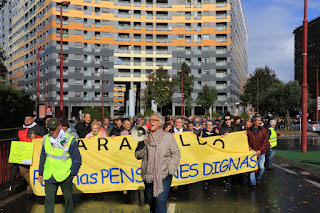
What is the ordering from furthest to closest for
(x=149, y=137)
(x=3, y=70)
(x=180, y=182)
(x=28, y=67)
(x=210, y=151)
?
(x=28, y=67)
(x=3, y=70)
(x=210, y=151)
(x=180, y=182)
(x=149, y=137)

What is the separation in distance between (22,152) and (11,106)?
5135 cm

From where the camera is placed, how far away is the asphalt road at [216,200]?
6.45 m

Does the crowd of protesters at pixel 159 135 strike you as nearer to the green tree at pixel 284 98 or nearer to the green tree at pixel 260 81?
the green tree at pixel 284 98

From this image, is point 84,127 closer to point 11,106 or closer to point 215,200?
point 215,200

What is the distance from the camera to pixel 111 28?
7294 cm

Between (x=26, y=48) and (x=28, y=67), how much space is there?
465 centimetres

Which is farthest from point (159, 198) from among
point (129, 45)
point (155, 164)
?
point (129, 45)

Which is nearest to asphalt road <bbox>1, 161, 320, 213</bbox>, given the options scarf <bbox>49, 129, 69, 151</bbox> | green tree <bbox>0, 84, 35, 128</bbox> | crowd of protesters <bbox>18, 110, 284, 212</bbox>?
crowd of protesters <bbox>18, 110, 284, 212</bbox>

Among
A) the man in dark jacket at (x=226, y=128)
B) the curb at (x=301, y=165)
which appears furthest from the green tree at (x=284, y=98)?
the man in dark jacket at (x=226, y=128)

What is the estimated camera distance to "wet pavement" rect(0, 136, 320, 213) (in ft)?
21.1

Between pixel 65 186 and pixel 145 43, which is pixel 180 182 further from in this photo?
pixel 145 43

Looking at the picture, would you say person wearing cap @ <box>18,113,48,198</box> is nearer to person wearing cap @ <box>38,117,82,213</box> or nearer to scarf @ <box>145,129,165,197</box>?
person wearing cap @ <box>38,117,82,213</box>

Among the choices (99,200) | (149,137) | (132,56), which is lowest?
(99,200)

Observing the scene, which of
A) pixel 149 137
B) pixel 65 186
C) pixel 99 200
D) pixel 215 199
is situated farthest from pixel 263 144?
pixel 65 186
